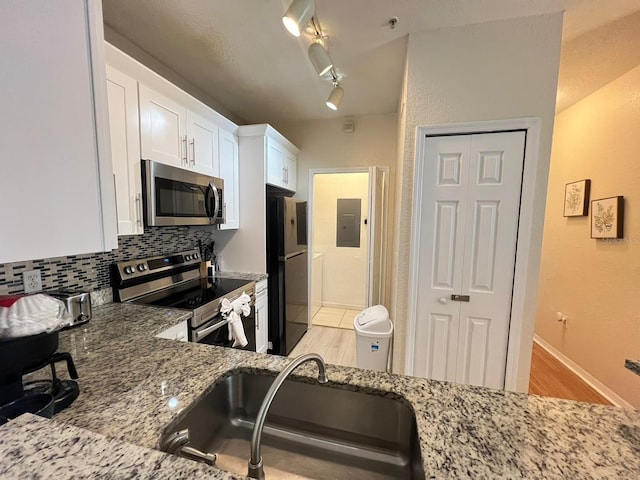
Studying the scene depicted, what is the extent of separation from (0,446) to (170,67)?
8.09 feet

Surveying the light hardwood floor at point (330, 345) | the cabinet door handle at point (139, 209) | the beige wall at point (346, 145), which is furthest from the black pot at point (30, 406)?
the beige wall at point (346, 145)

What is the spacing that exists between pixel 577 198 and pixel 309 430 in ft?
10.5

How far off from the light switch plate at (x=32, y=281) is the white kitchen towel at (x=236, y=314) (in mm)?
928

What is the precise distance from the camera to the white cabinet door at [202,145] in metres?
2.00

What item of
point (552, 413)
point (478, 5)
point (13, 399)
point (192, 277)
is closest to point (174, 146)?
point (192, 277)

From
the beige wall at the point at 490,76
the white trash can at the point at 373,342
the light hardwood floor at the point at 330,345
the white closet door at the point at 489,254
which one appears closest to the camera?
the beige wall at the point at 490,76

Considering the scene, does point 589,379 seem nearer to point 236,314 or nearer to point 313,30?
point 236,314

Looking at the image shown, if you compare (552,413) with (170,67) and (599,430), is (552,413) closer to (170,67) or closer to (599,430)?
(599,430)

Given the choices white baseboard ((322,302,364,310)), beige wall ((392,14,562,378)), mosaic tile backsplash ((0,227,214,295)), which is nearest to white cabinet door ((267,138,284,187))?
mosaic tile backsplash ((0,227,214,295))

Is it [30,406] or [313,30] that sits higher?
[313,30]

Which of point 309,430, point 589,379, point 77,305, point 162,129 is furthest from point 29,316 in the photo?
point 589,379

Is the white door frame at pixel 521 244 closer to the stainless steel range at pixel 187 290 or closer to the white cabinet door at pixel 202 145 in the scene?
the stainless steel range at pixel 187 290

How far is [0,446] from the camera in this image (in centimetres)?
51

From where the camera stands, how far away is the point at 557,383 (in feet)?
7.89
